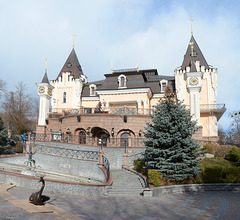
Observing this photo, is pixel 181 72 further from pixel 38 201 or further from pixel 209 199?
pixel 38 201

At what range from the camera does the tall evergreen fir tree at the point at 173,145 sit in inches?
571

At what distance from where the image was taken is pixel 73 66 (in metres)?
38.4

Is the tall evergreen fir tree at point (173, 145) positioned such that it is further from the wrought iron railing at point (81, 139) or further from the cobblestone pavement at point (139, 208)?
the wrought iron railing at point (81, 139)

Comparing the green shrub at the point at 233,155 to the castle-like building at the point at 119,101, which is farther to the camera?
the castle-like building at the point at 119,101

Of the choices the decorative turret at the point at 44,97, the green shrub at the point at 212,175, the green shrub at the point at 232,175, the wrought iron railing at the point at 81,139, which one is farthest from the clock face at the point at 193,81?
the decorative turret at the point at 44,97

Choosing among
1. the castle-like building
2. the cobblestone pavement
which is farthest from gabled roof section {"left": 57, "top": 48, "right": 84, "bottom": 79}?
the cobblestone pavement

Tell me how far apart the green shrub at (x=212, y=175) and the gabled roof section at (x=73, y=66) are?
2722 cm

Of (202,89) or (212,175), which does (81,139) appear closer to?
(212,175)

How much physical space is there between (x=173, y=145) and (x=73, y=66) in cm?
2774

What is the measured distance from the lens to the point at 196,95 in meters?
27.9

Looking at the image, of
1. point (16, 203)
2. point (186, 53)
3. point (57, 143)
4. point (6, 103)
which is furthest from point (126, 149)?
point (6, 103)

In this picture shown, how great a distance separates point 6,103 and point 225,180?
130 ft

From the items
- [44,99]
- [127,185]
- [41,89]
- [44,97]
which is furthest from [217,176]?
[41,89]

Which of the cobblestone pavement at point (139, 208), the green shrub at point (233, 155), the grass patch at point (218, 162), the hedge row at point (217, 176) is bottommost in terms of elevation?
the cobblestone pavement at point (139, 208)
